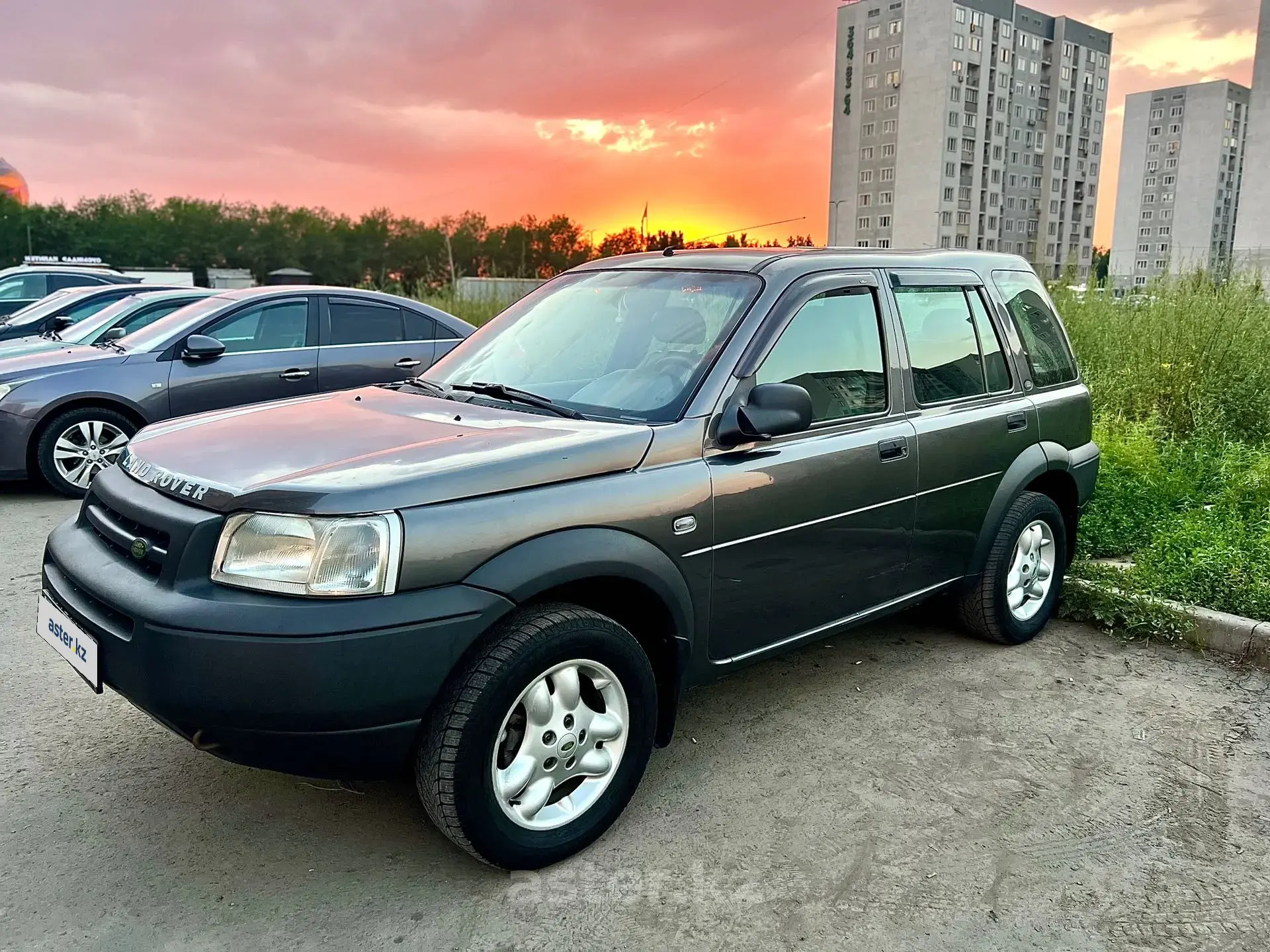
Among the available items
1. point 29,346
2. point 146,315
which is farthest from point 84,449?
point 146,315

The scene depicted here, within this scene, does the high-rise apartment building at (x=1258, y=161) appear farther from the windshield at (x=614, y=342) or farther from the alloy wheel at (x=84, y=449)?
the alloy wheel at (x=84, y=449)

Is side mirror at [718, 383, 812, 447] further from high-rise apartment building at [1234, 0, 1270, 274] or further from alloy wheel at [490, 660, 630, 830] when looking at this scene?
high-rise apartment building at [1234, 0, 1270, 274]

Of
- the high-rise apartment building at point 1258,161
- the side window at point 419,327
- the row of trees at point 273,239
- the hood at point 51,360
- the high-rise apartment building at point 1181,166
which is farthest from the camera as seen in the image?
the row of trees at point 273,239

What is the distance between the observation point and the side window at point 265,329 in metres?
7.93

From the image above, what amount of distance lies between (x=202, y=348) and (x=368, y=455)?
548cm

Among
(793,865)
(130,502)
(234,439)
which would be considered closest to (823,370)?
(793,865)

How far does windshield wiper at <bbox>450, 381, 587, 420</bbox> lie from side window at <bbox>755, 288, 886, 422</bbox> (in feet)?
2.21

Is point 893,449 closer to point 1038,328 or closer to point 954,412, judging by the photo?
point 954,412

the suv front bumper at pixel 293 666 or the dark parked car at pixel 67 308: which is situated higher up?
the dark parked car at pixel 67 308

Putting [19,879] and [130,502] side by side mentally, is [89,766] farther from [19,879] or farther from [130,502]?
[130,502]

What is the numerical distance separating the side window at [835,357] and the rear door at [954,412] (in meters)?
0.19

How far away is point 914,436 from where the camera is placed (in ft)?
12.4

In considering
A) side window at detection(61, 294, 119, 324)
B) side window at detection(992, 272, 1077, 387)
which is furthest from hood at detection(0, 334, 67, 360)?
side window at detection(992, 272, 1077, 387)

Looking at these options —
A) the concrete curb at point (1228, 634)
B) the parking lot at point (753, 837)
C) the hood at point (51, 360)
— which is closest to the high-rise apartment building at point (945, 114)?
the hood at point (51, 360)
